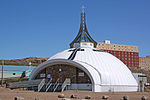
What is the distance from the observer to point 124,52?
10231 centimetres

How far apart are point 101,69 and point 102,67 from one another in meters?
0.54

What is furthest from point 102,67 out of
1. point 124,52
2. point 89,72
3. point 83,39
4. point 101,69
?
point 124,52

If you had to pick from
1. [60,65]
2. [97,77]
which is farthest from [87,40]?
[97,77]

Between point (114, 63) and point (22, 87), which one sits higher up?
point (114, 63)

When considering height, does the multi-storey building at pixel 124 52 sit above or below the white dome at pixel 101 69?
above

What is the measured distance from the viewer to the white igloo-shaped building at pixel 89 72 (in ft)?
95.2

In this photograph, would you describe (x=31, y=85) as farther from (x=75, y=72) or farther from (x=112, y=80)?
(x=112, y=80)

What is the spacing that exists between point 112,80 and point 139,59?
8620 cm

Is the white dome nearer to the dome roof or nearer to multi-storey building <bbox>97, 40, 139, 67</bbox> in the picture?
the dome roof

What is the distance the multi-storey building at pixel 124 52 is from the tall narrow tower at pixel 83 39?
5794 cm

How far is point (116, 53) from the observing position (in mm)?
Result: 100312

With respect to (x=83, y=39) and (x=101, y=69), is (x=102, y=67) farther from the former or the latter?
(x=83, y=39)

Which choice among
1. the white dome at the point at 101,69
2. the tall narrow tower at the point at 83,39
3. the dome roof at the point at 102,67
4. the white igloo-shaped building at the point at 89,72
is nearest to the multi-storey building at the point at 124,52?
the tall narrow tower at the point at 83,39

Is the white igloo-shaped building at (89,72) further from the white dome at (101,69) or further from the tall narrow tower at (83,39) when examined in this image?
the tall narrow tower at (83,39)
